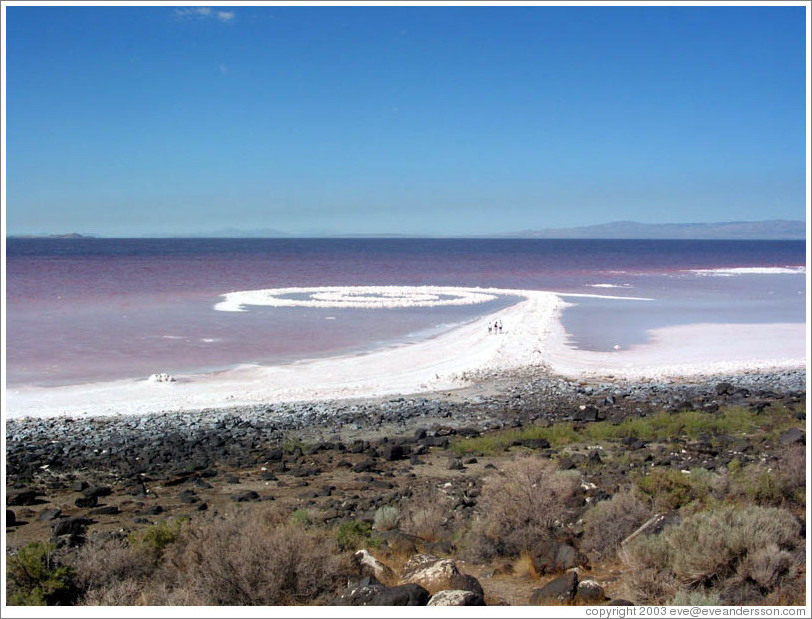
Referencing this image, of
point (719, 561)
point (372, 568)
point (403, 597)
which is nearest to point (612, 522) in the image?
point (719, 561)

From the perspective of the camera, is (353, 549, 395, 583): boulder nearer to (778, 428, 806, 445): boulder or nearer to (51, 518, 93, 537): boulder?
(51, 518, 93, 537): boulder

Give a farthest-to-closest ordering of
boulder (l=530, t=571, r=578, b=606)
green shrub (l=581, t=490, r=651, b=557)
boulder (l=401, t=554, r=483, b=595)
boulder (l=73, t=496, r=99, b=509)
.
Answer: boulder (l=73, t=496, r=99, b=509) < green shrub (l=581, t=490, r=651, b=557) < boulder (l=401, t=554, r=483, b=595) < boulder (l=530, t=571, r=578, b=606)

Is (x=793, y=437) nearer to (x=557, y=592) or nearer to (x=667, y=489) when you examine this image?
(x=667, y=489)

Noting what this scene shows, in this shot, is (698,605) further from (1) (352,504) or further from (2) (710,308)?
(2) (710,308)

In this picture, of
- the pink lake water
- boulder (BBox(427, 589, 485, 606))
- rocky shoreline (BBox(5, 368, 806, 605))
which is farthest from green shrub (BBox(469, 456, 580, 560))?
the pink lake water

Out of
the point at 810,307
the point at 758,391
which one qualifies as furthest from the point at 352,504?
the point at 758,391

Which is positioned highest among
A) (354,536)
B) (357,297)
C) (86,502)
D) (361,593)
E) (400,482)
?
(357,297)

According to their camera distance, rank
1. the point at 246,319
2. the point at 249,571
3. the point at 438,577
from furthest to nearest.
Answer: the point at 246,319 < the point at 438,577 < the point at 249,571
